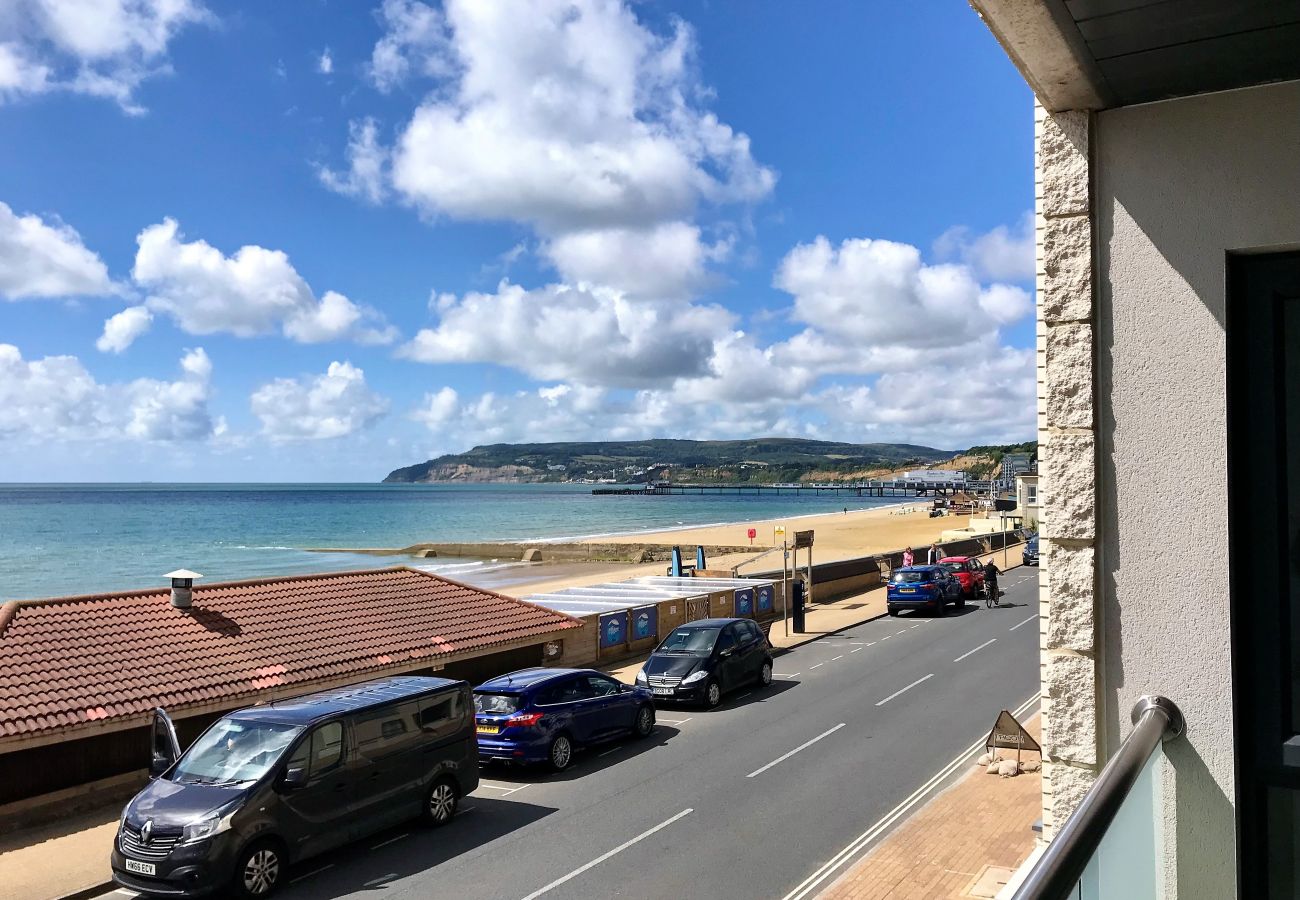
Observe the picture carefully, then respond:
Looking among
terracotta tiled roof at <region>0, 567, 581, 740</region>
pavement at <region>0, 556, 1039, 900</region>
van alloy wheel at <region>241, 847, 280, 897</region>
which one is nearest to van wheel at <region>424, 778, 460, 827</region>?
pavement at <region>0, 556, 1039, 900</region>

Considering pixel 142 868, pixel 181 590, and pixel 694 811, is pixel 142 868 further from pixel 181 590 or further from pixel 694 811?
pixel 181 590

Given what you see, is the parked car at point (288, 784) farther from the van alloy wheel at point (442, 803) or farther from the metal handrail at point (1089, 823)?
the metal handrail at point (1089, 823)

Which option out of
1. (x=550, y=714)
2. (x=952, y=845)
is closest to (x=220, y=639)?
(x=550, y=714)

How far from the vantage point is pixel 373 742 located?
12.6 metres

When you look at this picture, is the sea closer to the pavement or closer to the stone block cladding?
the pavement

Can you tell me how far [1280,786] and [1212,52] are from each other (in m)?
2.38

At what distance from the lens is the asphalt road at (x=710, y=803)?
11.1 metres

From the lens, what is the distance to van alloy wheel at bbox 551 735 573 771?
623 inches

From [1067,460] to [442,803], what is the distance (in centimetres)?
1170

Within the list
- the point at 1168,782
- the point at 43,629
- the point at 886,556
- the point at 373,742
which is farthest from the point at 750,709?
the point at 886,556

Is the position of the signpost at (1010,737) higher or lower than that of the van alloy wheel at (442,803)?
higher

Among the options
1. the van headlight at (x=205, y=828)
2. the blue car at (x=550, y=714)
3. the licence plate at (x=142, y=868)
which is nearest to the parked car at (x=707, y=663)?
the blue car at (x=550, y=714)

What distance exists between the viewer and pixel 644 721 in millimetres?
17922

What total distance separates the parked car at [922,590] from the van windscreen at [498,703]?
2084 cm
